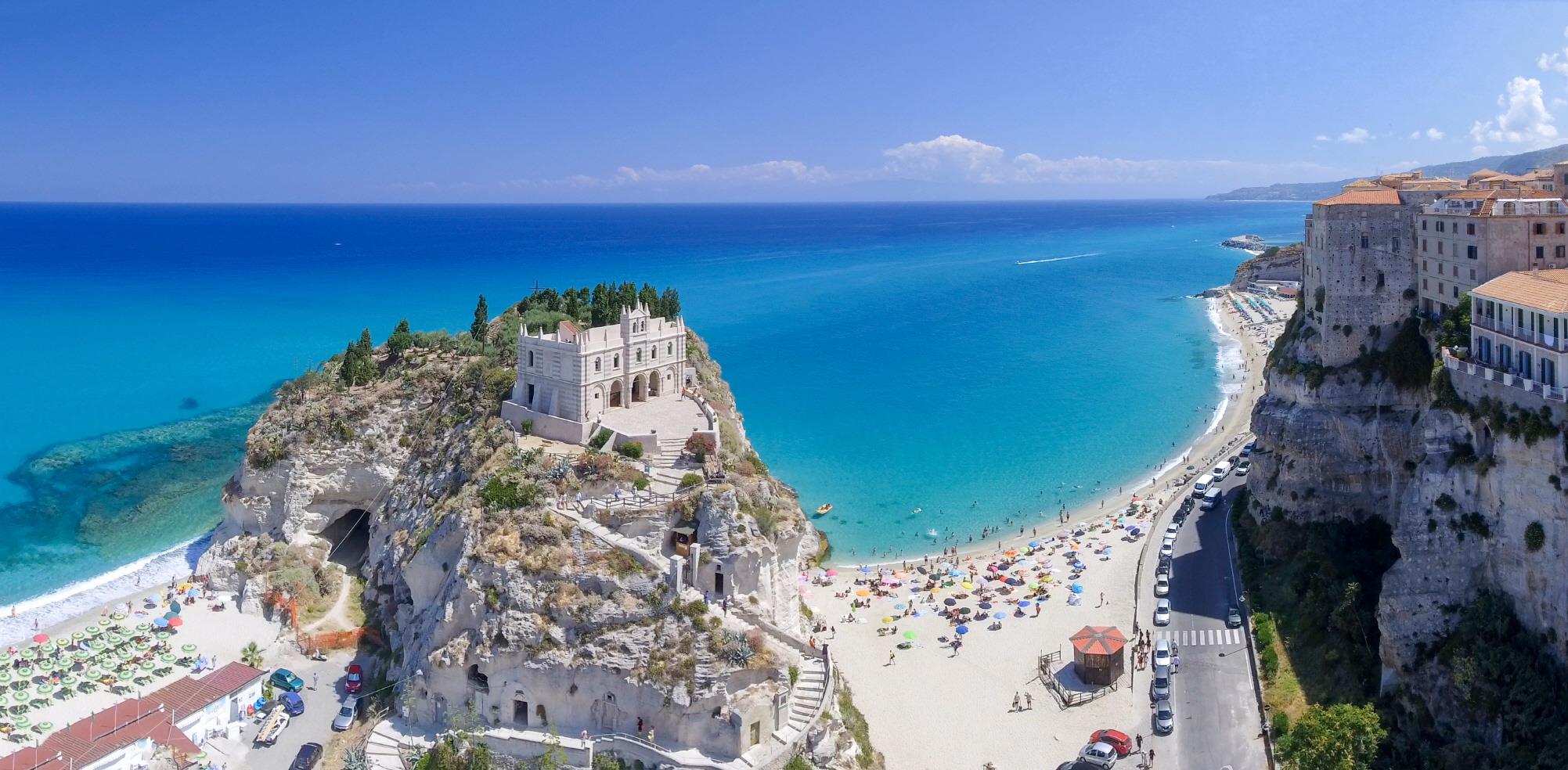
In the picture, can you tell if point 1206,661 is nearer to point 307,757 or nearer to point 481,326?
point 307,757

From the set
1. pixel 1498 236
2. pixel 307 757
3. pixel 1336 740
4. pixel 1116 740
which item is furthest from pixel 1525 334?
pixel 307 757

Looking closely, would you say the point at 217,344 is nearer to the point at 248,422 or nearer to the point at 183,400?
the point at 183,400

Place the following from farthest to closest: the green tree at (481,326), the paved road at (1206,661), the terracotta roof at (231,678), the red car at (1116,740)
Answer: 1. the green tree at (481,326)
2. the terracotta roof at (231,678)
3. the red car at (1116,740)
4. the paved road at (1206,661)

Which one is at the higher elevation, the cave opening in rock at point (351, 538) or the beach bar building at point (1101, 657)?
the cave opening in rock at point (351, 538)

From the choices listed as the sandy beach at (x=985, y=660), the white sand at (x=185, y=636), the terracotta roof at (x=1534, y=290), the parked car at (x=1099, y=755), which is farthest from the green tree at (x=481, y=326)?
the terracotta roof at (x=1534, y=290)

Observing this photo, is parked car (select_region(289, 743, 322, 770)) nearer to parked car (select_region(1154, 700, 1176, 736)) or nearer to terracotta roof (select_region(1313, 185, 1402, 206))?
parked car (select_region(1154, 700, 1176, 736))

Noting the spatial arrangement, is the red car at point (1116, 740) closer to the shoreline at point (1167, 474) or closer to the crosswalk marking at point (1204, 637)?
the crosswalk marking at point (1204, 637)

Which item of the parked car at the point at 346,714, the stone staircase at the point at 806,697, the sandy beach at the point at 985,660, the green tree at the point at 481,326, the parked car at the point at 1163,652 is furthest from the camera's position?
the green tree at the point at 481,326
